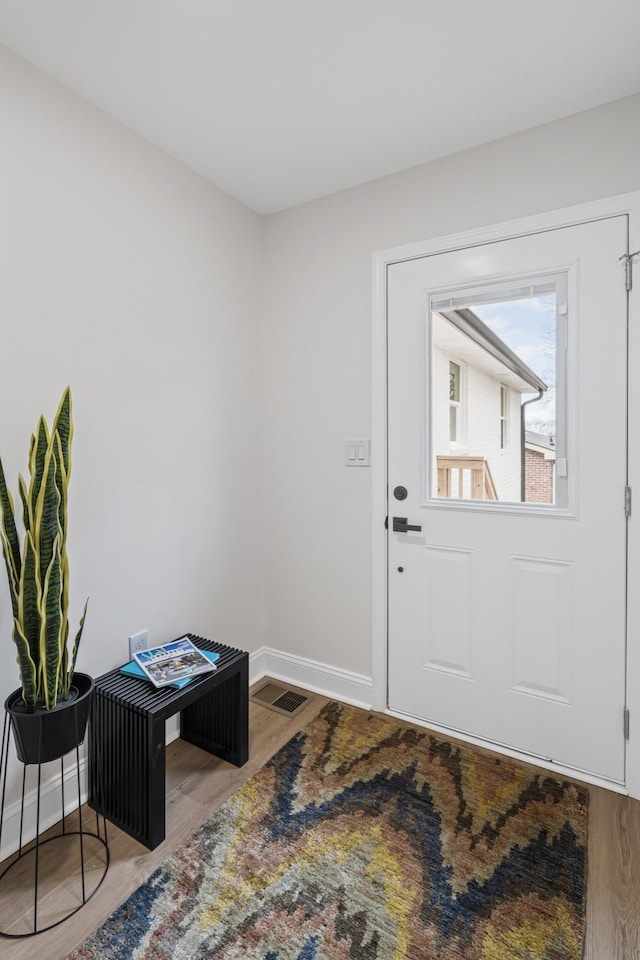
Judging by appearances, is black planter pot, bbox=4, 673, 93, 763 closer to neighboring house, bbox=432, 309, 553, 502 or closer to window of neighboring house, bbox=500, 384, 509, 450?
neighboring house, bbox=432, 309, 553, 502

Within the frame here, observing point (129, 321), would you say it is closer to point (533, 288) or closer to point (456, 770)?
point (533, 288)

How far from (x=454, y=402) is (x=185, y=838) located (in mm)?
1845

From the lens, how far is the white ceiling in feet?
4.60

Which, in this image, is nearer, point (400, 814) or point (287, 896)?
point (287, 896)

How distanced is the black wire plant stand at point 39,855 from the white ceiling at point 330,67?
1.96 m

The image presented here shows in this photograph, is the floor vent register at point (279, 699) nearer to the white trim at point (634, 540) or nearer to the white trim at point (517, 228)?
the white trim at point (634, 540)

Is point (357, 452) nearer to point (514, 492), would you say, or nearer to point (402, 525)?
point (402, 525)

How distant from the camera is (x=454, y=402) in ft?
6.89

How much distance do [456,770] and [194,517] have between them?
1.48 m

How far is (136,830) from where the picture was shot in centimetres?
161

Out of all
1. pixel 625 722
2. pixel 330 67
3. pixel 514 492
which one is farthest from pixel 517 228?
pixel 625 722

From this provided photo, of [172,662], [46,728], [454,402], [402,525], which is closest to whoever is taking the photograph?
[46,728]

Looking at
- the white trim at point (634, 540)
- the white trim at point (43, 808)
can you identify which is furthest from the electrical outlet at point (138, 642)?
the white trim at point (634, 540)

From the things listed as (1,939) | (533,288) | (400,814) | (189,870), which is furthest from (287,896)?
(533,288)
